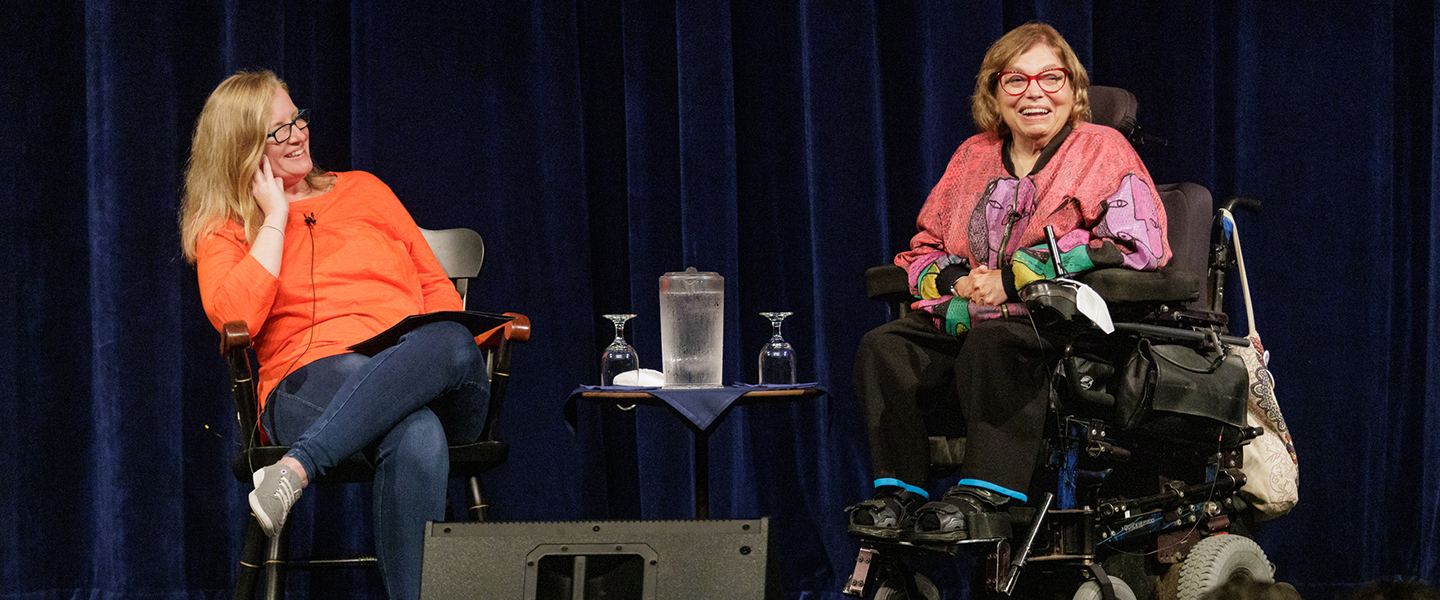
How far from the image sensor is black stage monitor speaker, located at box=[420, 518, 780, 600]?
5.42 feet

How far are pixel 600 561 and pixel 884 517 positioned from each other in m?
0.55

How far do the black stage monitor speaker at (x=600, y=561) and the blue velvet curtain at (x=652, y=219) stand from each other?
1.19 m

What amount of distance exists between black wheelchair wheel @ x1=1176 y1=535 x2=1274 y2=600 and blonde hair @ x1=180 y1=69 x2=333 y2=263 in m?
1.92

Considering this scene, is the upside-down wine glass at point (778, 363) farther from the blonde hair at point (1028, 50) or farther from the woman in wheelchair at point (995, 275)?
the blonde hair at point (1028, 50)

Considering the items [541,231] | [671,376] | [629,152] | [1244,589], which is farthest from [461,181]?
[1244,589]

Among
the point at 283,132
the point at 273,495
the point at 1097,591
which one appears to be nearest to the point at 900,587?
the point at 1097,591

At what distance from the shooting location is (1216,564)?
207cm

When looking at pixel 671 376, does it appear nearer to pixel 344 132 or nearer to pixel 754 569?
pixel 754 569

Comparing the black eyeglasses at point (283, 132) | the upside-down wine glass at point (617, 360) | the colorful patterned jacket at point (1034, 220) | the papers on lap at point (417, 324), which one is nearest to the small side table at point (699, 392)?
the upside-down wine glass at point (617, 360)

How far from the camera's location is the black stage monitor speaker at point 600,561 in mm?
1652

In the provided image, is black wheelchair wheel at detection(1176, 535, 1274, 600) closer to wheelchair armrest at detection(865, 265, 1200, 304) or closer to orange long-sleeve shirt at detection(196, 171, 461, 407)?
wheelchair armrest at detection(865, 265, 1200, 304)

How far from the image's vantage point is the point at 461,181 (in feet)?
9.79

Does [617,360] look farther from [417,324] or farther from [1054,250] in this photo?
[1054,250]

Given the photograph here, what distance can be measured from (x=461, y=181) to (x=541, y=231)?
0.24 m
